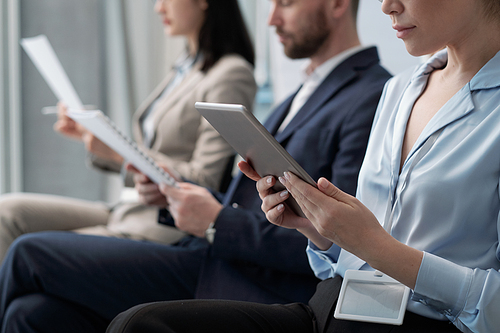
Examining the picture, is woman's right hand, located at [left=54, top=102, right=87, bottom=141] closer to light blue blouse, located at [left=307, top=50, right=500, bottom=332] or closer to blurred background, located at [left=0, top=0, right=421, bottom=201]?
blurred background, located at [left=0, top=0, right=421, bottom=201]

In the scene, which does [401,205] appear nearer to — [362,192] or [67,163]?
[362,192]

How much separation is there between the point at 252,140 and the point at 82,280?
749 mm

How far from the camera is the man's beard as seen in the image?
1260 mm

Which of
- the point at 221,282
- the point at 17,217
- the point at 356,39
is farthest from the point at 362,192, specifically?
the point at 17,217

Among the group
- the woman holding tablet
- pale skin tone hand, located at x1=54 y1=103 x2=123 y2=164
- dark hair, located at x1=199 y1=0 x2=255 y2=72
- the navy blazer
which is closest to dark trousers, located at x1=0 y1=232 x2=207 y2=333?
the navy blazer

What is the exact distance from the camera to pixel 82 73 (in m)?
2.61

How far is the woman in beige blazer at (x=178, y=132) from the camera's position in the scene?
1.48 m

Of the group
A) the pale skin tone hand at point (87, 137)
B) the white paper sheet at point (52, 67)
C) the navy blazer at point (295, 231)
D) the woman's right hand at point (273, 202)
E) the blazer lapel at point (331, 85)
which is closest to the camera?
the woman's right hand at point (273, 202)

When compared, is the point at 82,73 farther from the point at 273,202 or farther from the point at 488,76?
the point at 488,76

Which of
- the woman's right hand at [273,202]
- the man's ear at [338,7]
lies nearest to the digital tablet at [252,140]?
the woman's right hand at [273,202]

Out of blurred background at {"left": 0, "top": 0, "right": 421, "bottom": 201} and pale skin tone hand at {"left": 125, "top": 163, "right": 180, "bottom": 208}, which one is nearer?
pale skin tone hand at {"left": 125, "top": 163, "right": 180, "bottom": 208}

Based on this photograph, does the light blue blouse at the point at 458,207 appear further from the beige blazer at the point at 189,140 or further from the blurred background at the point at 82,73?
the blurred background at the point at 82,73

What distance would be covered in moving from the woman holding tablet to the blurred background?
150 centimetres

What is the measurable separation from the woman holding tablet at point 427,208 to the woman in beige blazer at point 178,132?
2.34 feet
